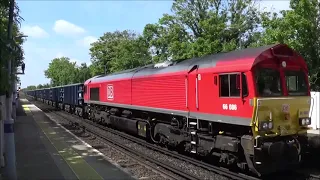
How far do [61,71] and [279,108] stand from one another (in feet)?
329

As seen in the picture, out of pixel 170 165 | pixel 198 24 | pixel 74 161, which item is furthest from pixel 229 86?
pixel 198 24

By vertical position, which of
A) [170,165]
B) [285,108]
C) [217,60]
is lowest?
[170,165]

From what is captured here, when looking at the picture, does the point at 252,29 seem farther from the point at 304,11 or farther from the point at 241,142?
the point at 241,142

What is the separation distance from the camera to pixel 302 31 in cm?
1989

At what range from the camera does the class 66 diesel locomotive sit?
9141 millimetres

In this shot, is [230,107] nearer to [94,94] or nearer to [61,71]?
[94,94]

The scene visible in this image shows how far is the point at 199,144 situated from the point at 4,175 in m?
5.71

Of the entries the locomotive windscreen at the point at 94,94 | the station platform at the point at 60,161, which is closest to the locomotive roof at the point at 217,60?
the station platform at the point at 60,161

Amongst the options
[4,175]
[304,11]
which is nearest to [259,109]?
[4,175]

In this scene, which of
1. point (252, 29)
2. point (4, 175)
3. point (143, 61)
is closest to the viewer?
point (4, 175)

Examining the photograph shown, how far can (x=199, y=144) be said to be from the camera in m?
11.4

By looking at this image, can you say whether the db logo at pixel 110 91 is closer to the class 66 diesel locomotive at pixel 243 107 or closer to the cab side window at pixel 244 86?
the class 66 diesel locomotive at pixel 243 107

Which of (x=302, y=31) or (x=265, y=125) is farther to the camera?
(x=302, y=31)

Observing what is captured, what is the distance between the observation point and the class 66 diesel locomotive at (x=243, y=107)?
9141 millimetres
